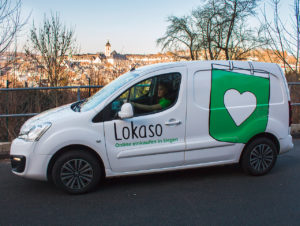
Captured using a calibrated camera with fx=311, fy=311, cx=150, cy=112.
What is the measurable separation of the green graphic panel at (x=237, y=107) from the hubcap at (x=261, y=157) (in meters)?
0.26

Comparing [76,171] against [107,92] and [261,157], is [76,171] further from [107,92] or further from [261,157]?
[261,157]

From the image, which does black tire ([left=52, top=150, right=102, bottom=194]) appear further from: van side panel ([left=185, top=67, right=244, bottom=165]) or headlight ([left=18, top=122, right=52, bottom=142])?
van side panel ([left=185, top=67, right=244, bottom=165])

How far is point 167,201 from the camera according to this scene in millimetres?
4043

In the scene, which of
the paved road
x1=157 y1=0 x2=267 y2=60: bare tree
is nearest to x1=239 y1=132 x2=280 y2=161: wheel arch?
the paved road

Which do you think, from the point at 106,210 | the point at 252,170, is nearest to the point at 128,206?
the point at 106,210

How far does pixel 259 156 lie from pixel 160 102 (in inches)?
73.4

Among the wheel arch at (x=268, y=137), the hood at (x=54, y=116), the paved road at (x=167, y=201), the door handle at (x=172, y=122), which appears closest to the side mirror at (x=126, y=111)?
the door handle at (x=172, y=122)

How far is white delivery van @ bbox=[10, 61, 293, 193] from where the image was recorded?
4219 mm

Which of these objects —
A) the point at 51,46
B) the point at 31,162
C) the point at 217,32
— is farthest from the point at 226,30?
the point at 31,162

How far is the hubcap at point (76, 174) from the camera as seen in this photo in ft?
13.9

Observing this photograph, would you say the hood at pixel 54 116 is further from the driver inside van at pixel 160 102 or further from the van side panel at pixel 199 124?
the van side panel at pixel 199 124

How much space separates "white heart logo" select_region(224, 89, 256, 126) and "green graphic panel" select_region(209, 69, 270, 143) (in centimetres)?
2

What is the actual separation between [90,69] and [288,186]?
23.3ft

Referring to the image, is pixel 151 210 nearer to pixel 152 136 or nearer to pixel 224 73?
pixel 152 136
